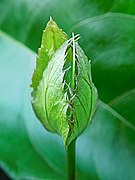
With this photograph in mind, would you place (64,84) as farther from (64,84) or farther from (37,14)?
(37,14)

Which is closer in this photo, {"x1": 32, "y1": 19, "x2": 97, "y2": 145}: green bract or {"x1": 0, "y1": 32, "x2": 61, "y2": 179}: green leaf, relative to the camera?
{"x1": 32, "y1": 19, "x2": 97, "y2": 145}: green bract

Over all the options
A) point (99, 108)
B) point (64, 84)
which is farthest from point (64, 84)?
point (99, 108)

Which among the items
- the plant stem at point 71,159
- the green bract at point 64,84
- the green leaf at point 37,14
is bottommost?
the plant stem at point 71,159

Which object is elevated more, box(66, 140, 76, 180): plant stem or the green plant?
the green plant

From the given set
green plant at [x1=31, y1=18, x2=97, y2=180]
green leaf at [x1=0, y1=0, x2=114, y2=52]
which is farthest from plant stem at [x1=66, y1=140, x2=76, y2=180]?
green leaf at [x1=0, y1=0, x2=114, y2=52]

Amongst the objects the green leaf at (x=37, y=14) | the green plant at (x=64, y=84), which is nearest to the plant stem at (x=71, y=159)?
the green plant at (x=64, y=84)

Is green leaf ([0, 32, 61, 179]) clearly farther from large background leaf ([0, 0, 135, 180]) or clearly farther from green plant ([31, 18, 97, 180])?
green plant ([31, 18, 97, 180])

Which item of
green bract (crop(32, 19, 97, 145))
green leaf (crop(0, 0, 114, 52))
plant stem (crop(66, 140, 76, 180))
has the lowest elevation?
plant stem (crop(66, 140, 76, 180))

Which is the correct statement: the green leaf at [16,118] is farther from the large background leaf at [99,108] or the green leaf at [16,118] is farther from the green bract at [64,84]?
the green bract at [64,84]
